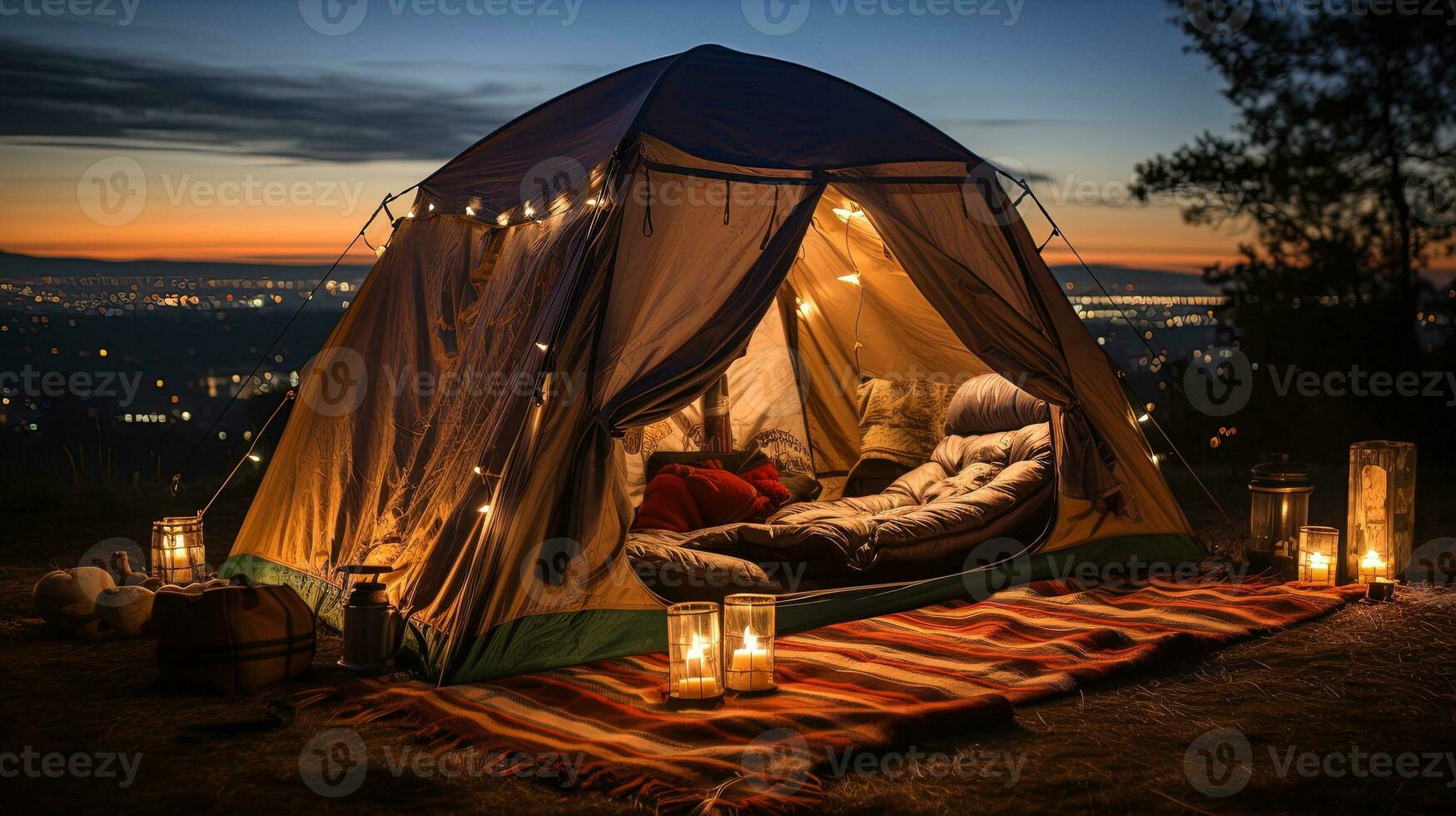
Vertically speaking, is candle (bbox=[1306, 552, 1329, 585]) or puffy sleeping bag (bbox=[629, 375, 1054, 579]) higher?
puffy sleeping bag (bbox=[629, 375, 1054, 579])

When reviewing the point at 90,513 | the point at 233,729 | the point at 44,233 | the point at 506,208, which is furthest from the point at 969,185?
the point at 44,233

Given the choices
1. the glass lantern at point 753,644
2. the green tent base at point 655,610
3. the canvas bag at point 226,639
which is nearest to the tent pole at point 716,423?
the green tent base at point 655,610

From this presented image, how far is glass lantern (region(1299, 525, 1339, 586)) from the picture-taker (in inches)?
197

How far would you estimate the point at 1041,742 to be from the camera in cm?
318

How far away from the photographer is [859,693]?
349 centimetres

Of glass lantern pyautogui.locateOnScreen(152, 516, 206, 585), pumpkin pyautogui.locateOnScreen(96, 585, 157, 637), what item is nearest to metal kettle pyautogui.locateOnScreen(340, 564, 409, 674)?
pumpkin pyautogui.locateOnScreen(96, 585, 157, 637)

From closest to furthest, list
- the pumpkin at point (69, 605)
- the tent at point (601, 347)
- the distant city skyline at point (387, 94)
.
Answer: the tent at point (601, 347) → the pumpkin at point (69, 605) → the distant city skyline at point (387, 94)

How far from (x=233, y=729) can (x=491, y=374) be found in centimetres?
152

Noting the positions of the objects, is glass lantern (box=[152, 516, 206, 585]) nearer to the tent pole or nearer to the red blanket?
the red blanket

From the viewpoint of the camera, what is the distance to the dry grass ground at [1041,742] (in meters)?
2.80

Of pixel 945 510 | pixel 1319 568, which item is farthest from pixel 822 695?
pixel 1319 568

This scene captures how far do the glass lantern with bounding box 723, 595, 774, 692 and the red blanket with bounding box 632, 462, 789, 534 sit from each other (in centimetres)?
141

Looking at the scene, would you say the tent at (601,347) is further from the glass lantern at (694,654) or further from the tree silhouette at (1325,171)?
the tree silhouette at (1325,171)

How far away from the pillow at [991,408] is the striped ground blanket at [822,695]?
94 centimetres
